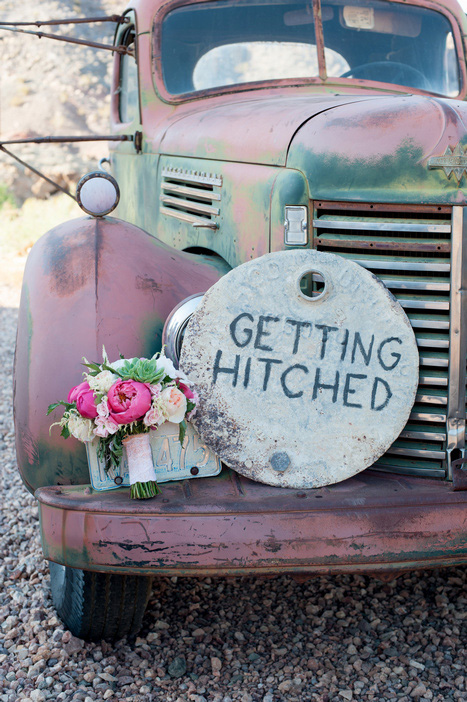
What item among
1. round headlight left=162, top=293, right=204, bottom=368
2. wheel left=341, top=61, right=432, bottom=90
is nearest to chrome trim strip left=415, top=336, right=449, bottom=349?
round headlight left=162, top=293, right=204, bottom=368

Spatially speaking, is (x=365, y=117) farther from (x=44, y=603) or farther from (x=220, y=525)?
(x=44, y=603)

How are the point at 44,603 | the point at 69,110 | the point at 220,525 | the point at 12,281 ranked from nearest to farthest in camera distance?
the point at 220,525 → the point at 44,603 → the point at 12,281 → the point at 69,110

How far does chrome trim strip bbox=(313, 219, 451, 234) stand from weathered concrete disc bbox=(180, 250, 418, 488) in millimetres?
119

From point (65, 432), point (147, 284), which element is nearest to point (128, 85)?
point (147, 284)

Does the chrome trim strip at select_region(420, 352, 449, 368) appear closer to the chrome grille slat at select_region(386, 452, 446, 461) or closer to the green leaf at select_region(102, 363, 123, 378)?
the chrome grille slat at select_region(386, 452, 446, 461)

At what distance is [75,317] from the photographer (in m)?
2.19

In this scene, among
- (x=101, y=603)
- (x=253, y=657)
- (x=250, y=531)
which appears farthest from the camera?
(x=253, y=657)

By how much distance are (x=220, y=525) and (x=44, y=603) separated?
1.29m

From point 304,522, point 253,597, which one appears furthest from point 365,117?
Answer: point 253,597

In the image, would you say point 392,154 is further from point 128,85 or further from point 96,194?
point 128,85

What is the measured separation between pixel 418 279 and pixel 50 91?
2028 cm

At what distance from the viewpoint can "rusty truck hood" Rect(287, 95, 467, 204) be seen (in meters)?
2.08

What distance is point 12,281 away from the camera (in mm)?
9773

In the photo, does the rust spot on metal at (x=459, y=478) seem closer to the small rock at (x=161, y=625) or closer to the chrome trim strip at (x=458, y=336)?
the chrome trim strip at (x=458, y=336)
